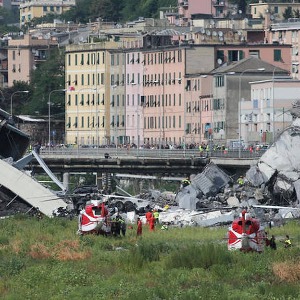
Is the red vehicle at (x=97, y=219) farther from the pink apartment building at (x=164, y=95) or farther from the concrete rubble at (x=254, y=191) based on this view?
the pink apartment building at (x=164, y=95)

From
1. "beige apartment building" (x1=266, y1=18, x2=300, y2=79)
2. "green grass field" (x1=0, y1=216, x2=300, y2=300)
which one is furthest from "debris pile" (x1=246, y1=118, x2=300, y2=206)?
"beige apartment building" (x1=266, y1=18, x2=300, y2=79)

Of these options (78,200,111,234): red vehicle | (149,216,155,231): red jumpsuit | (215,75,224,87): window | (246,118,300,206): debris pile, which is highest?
(78,200,111,234): red vehicle

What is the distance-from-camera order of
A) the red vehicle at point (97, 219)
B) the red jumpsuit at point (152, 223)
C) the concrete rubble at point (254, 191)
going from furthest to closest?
the concrete rubble at point (254, 191) → the red jumpsuit at point (152, 223) → the red vehicle at point (97, 219)

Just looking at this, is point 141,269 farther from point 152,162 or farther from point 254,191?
point 152,162

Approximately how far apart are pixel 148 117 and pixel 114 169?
174 ft

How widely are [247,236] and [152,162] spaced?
182 ft

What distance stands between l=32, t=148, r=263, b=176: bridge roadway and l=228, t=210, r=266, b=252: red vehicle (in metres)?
49.8

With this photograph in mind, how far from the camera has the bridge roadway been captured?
117 meters

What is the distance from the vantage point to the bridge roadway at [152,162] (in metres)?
117

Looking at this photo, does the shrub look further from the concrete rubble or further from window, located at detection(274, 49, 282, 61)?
window, located at detection(274, 49, 282, 61)

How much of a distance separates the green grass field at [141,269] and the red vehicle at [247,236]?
47 centimetres

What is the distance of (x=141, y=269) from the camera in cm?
6091

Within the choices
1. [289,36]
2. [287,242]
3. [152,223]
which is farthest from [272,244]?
[289,36]

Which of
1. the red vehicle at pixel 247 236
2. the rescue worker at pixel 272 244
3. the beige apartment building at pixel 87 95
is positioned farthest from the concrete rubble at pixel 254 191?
the beige apartment building at pixel 87 95
